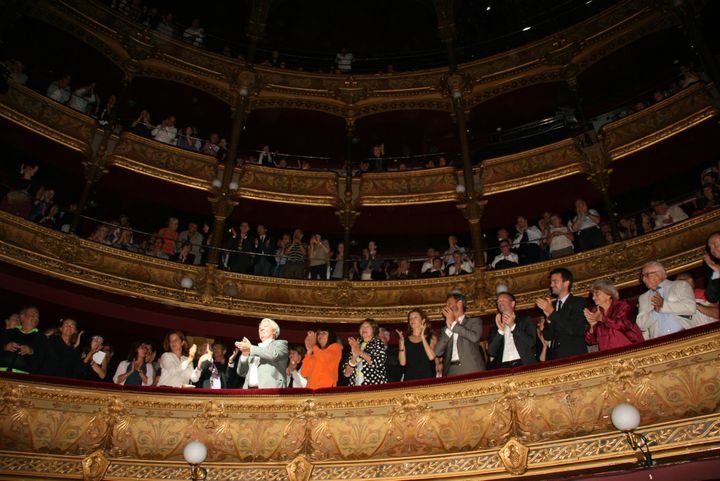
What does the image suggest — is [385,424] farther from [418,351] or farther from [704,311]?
[704,311]

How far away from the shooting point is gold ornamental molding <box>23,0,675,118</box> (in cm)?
1551

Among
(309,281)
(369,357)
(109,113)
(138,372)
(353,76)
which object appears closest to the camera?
(369,357)

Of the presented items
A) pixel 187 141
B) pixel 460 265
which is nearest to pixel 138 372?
pixel 460 265

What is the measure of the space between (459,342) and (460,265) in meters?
8.02

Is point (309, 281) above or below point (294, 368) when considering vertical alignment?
above

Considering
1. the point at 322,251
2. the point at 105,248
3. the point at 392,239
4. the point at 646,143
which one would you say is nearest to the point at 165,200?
the point at 105,248

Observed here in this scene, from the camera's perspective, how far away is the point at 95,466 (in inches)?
253

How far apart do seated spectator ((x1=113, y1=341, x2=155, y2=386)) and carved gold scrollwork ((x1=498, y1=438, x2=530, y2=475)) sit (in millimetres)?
5359

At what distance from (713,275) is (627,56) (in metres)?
12.9

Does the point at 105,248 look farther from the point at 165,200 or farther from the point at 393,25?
the point at 393,25

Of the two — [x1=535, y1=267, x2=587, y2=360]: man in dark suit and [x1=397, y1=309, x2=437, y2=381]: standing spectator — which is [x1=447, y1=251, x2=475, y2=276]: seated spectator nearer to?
[x1=397, y1=309, x2=437, y2=381]: standing spectator

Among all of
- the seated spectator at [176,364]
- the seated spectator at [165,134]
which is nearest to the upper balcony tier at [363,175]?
the seated spectator at [165,134]

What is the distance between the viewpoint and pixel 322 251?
15164 millimetres

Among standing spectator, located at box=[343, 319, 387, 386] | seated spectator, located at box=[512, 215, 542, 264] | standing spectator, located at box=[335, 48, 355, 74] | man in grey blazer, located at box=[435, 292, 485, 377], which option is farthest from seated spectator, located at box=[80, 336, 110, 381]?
standing spectator, located at box=[335, 48, 355, 74]
